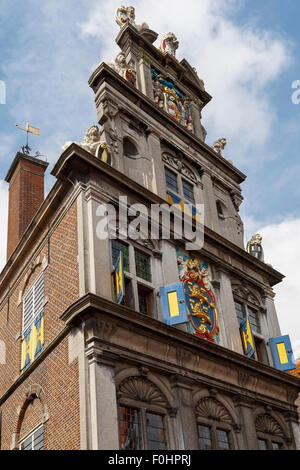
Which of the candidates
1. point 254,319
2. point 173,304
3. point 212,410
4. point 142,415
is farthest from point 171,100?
point 142,415

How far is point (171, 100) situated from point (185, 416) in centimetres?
1398

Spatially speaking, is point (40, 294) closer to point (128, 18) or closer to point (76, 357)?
point (76, 357)

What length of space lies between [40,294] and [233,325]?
6.45 m

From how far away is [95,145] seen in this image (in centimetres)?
1864

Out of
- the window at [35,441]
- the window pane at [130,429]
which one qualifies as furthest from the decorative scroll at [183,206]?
the window at [35,441]

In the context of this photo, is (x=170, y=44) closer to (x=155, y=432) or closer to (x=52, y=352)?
(x=52, y=352)

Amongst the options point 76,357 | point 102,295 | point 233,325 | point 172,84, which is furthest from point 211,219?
point 76,357

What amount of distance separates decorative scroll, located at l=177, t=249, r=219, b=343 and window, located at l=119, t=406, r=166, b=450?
3790mm

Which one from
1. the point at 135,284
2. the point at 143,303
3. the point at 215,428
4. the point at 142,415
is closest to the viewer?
the point at 142,415

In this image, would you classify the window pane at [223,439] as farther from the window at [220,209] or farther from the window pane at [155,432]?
the window at [220,209]

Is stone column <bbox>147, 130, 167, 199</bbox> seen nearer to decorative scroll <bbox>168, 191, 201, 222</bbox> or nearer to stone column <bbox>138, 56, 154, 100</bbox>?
decorative scroll <bbox>168, 191, 201, 222</bbox>

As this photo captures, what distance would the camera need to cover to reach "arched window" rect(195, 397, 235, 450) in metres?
16.2

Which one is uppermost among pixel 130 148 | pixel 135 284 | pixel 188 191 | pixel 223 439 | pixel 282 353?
pixel 130 148

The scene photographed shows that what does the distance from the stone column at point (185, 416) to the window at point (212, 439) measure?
0.53 m
